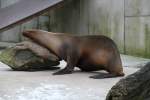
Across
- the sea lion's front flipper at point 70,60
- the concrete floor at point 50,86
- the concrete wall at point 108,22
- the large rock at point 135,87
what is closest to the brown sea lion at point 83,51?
the sea lion's front flipper at point 70,60

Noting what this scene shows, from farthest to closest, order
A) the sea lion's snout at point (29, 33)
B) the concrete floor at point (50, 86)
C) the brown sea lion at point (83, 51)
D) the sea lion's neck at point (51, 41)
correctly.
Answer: the sea lion's snout at point (29, 33), the sea lion's neck at point (51, 41), the brown sea lion at point (83, 51), the concrete floor at point (50, 86)

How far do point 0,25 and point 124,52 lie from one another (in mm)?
3218

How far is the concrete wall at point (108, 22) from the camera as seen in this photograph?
9.62 meters

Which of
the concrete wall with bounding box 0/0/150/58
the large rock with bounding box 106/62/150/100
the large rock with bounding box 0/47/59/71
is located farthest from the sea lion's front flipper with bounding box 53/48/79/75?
the large rock with bounding box 106/62/150/100

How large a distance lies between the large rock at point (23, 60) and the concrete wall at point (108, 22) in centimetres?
303

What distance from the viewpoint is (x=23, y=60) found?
700 centimetres

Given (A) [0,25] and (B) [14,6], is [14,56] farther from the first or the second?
(B) [14,6]

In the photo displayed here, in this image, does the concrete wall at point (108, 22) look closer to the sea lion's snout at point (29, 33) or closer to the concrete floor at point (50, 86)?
the concrete floor at point (50, 86)

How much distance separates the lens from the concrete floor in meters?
4.66

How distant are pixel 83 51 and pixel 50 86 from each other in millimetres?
1510

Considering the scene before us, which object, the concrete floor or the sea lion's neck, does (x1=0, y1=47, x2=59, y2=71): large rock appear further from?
the sea lion's neck

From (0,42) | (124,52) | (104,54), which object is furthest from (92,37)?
(0,42)

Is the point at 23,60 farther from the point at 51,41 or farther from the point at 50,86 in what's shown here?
the point at 50,86

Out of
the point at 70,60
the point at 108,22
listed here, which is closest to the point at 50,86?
the point at 70,60
